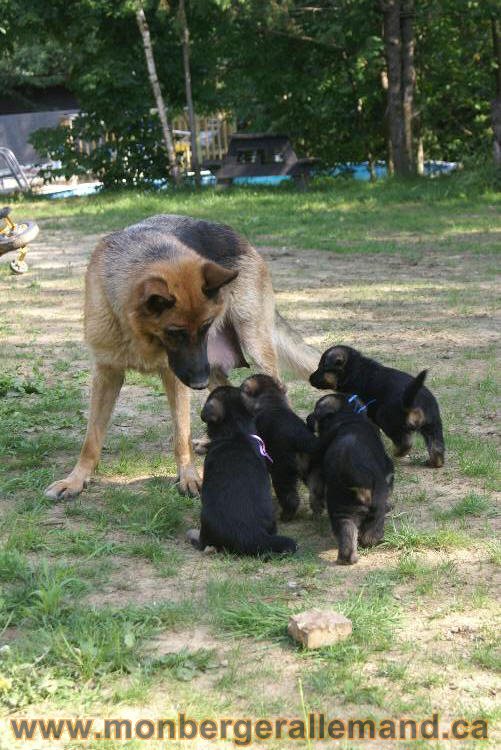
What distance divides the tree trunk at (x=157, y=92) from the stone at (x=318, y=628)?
20.3 metres

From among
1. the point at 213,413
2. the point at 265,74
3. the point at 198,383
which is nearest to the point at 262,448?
the point at 213,413

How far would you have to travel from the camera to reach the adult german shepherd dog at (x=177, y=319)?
4.97 meters

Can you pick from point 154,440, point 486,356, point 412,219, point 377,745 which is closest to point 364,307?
point 486,356

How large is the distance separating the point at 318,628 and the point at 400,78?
1911 centimetres

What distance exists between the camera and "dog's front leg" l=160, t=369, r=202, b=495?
218 inches

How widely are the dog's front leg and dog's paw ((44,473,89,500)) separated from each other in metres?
0.58

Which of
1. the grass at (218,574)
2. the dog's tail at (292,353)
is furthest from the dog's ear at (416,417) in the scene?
the dog's tail at (292,353)

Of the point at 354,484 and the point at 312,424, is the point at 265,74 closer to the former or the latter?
the point at 312,424

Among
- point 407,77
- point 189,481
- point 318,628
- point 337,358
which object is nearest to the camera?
point 318,628

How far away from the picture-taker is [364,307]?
10.1m

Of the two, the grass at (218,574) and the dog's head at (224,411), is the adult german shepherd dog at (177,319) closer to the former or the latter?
→ the dog's head at (224,411)

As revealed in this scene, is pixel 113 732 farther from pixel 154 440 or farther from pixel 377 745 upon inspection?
pixel 154 440

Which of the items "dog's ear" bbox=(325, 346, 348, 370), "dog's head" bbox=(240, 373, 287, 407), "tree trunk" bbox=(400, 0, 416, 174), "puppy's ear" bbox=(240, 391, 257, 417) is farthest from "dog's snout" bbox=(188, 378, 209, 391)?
"tree trunk" bbox=(400, 0, 416, 174)

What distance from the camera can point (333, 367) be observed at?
6.07 meters
